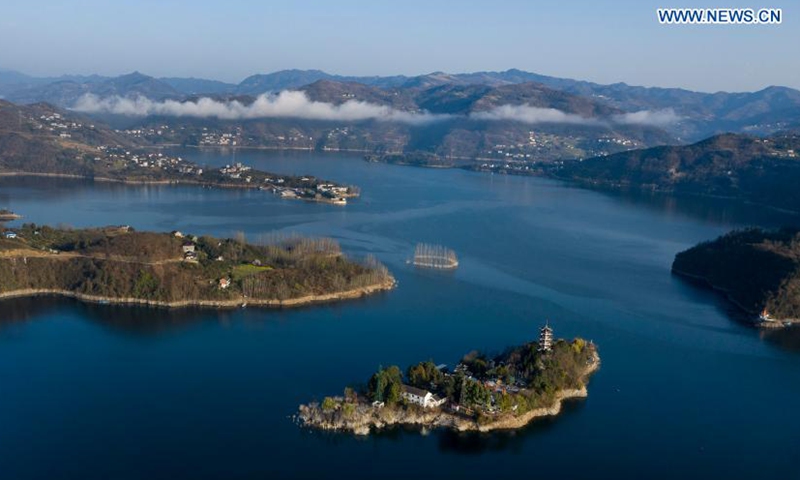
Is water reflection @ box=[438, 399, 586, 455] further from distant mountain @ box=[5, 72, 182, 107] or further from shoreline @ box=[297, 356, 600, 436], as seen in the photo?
distant mountain @ box=[5, 72, 182, 107]

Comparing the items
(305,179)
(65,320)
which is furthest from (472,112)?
(65,320)

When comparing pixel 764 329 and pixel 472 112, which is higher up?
pixel 472 112

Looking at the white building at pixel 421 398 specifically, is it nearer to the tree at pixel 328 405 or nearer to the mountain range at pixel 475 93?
the tree at pixel 328 405

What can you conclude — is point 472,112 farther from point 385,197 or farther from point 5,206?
point 5,206

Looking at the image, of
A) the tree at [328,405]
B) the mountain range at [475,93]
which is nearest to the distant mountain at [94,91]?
the mountain range at [475,93]

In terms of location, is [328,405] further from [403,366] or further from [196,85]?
[196,85]

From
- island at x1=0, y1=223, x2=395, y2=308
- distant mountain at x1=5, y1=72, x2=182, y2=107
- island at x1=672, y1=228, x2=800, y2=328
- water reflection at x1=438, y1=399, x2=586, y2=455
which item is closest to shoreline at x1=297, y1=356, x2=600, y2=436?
water reflection at x1=438, y1=399, x2=586, y2=455
